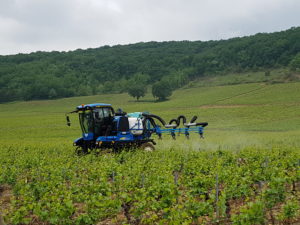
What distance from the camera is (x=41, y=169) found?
13.9 meters

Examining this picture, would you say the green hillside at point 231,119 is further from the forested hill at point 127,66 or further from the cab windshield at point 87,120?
the forested hill at point 127,66

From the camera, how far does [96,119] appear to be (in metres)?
18.8

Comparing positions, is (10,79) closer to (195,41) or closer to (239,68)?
(239,68)

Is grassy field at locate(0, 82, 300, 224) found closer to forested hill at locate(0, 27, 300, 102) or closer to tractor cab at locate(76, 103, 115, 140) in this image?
tractor cab at locate(76, 103, 115, 140)

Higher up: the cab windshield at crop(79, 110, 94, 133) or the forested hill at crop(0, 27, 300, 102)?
the forested hill at crop(0, 27, 300, 102)

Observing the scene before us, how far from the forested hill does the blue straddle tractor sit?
261ft

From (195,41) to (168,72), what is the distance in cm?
6408

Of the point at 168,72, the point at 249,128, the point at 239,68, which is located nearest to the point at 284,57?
the point at 239,68

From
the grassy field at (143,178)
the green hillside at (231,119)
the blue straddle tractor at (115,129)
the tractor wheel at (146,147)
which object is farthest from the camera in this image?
the green hillside at (231,119)

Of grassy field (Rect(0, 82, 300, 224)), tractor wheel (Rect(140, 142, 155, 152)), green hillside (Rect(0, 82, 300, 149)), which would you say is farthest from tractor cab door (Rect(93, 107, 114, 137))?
green hillside (Rect(0, 82, 300, 149))

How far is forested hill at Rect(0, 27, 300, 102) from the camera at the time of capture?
4166 inches

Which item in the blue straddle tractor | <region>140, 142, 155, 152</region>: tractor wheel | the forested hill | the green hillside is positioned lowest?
the green hillside

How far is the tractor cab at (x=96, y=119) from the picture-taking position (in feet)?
61.5

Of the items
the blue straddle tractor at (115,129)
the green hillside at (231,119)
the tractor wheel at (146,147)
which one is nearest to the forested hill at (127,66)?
the green hillside at (231,119)
